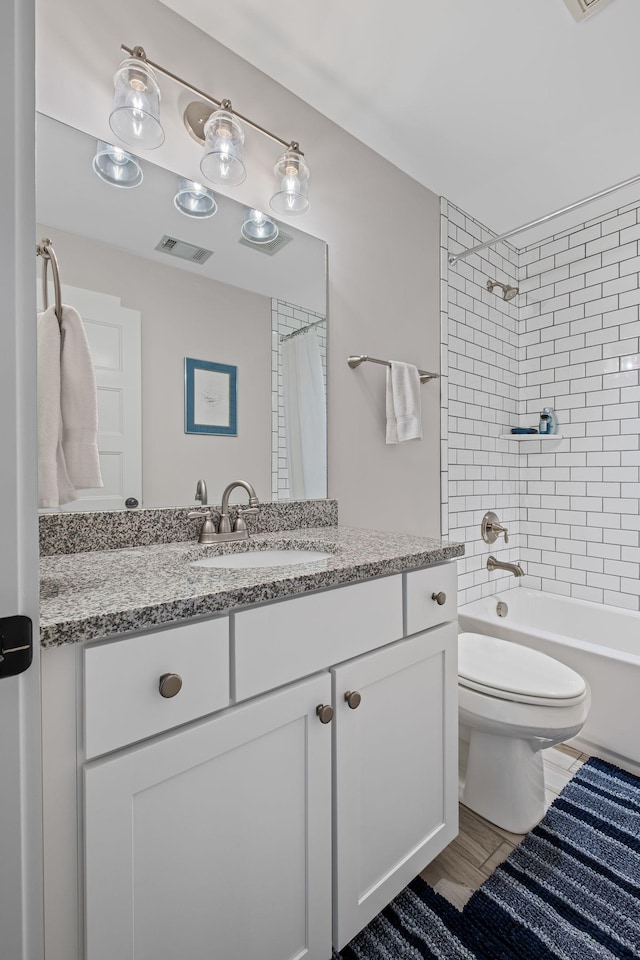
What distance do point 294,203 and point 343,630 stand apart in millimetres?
1358

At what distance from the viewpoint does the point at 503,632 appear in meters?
2.09

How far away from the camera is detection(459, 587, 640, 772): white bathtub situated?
5.77ft

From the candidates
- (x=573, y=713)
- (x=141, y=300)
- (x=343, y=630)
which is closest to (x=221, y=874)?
(x=343, y=630)

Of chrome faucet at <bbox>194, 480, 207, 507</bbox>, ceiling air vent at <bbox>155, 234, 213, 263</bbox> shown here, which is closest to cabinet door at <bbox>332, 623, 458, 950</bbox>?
chrome faucet at <bbox>194, 480, 207, 507</bbox>

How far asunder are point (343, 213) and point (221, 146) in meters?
0.61

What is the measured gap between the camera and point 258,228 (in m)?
1.50

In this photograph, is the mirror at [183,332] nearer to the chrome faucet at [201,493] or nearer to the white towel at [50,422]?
the chrome faucet at [201,493]

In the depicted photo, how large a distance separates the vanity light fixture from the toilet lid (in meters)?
1.68

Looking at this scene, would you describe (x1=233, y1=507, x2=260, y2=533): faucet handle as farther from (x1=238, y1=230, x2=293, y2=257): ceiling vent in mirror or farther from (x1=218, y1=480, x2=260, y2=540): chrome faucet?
(x1=238, y1=230, x2=293, y2=257): ceiling vent in mirror

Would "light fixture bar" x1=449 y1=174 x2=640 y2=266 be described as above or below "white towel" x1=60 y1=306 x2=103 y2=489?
above

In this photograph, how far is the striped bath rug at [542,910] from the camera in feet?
3.55

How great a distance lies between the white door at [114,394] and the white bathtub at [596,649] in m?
1.72

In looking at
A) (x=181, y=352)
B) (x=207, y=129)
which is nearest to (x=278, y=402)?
(x=181, y=352)

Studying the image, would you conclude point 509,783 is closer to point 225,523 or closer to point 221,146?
point 225,523
